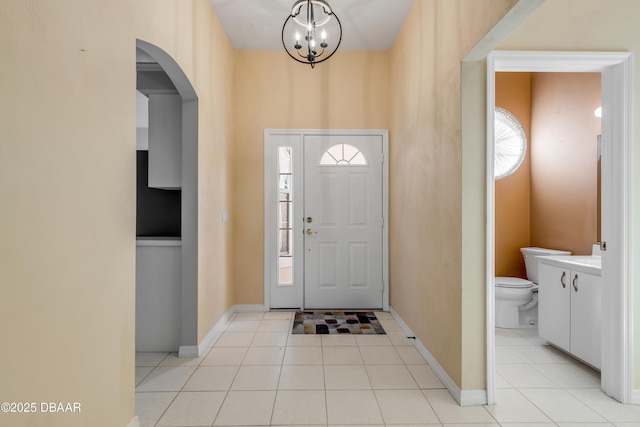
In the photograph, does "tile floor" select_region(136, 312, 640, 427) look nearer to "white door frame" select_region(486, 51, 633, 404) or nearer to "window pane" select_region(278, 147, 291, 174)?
"white door frame" select_region(486, 51, 633, 404)

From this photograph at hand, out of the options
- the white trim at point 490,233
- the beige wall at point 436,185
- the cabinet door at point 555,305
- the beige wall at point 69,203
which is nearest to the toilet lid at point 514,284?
→ the cabinet door at point 555,305

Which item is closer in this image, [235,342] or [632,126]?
[632,126]

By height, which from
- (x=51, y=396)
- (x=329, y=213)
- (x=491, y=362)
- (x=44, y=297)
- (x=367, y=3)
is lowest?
(x=491, y=362)

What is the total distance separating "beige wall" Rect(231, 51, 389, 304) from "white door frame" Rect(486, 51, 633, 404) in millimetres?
2050

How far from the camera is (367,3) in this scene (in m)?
3.02

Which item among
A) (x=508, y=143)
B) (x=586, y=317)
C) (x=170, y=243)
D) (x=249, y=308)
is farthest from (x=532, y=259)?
(x=170, y=243)

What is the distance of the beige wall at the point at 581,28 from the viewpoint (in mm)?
2084

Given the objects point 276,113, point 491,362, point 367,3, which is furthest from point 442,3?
point 491,362

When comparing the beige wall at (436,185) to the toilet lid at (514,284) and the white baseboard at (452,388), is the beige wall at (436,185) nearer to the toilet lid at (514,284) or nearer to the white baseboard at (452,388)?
the white baseboard at (452,388)

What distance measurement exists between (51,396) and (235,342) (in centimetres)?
194

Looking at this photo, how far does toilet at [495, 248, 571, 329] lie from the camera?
10.8 ft

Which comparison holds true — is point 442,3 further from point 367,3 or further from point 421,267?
point 421,267

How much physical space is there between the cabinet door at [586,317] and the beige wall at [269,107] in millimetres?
2684

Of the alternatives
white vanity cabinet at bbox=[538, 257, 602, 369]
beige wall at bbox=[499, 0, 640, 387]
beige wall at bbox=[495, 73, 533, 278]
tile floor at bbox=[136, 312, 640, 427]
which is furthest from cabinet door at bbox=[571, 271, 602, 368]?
beige wall at bbox=[499, 0, 640, 387]
